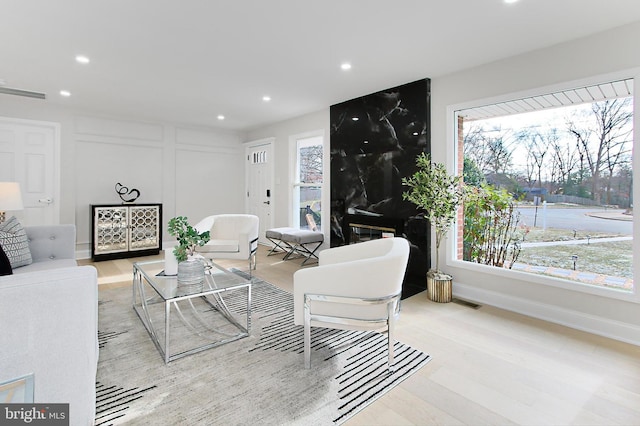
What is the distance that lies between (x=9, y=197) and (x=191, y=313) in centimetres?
217

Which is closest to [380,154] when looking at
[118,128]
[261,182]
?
[261,182]

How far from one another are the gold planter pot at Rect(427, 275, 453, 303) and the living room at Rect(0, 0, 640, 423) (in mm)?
248

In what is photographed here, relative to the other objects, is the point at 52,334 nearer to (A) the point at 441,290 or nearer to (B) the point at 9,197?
(B) the point at 9,197

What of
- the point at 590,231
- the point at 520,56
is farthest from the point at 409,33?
the point at 590,231

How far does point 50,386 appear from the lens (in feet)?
4.37

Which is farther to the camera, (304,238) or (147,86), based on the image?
(304,238)

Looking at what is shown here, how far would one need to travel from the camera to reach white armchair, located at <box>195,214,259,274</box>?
4.24 m

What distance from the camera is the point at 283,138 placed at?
6059 millimetres

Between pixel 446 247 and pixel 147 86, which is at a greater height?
Result: pixel 147 86

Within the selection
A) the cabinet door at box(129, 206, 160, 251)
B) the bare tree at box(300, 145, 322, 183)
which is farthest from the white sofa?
the cabinet door at box(129, 206, 160, 251)

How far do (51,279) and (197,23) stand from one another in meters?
2.14

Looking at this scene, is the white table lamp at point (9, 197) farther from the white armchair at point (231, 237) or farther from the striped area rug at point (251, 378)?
the white armchair at point (231, 237)

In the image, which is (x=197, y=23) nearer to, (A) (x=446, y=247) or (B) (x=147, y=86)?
(B) (x=147, y=86)

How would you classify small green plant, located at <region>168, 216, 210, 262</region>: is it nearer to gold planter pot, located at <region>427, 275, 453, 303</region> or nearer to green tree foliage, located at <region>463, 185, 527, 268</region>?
gold planter pot, located at <region>427, 275, 453, 303</region>
